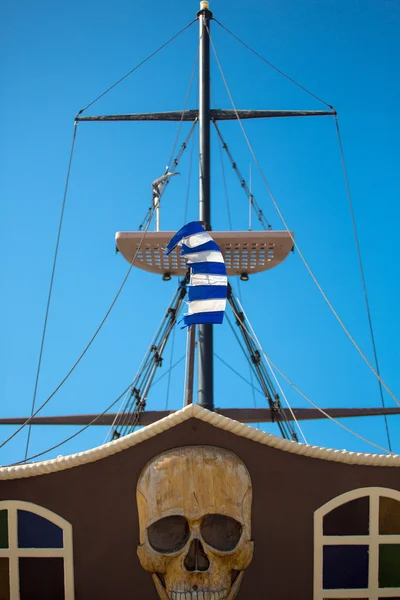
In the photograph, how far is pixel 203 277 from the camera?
10234 mm

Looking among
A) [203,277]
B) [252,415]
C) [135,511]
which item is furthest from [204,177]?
[135,511]

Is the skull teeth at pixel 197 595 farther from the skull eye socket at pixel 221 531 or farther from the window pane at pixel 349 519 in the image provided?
the window pane at pixel 349 519

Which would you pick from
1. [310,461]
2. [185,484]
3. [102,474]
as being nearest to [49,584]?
[102,474]

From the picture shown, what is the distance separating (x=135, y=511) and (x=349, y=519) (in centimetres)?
211

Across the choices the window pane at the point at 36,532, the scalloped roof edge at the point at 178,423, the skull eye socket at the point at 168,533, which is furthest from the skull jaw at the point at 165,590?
the scalloped roof edge at the point at 178,423

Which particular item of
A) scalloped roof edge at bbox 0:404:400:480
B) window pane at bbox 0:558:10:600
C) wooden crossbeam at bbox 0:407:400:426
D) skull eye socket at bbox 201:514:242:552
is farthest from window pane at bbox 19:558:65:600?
wooden crossbeam at bbox 0:407:400:426

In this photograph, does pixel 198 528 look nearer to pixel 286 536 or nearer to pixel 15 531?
pixel 286 536

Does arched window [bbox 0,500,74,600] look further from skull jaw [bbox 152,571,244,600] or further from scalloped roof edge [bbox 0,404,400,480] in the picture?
skull jaw [bbox 152,571,244,600]

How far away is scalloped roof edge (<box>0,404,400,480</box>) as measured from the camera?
7.74 metres

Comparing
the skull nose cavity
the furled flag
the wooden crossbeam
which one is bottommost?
the wooden crossbeam

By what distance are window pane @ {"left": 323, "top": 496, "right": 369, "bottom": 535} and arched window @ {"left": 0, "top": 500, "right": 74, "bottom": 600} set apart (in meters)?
2.55

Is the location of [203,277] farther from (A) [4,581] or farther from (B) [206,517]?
(A) [4,581]

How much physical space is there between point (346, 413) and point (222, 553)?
981 cm

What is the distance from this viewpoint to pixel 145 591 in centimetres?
777
